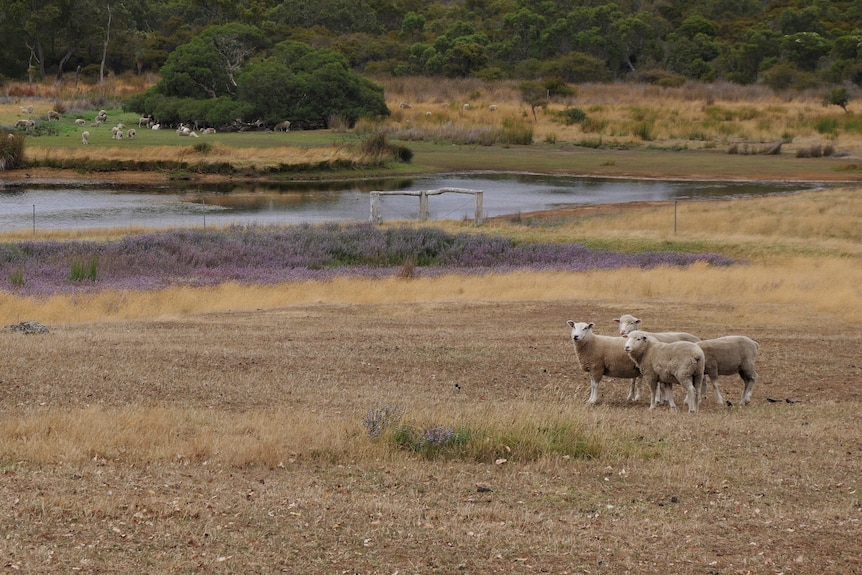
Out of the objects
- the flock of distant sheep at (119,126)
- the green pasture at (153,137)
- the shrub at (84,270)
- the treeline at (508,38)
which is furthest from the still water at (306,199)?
the treeline at (508,38)

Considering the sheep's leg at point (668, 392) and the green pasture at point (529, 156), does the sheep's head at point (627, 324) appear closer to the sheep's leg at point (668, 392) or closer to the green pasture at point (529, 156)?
the sheep's leg at point (668, 392)

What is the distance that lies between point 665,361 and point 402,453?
14.1ft

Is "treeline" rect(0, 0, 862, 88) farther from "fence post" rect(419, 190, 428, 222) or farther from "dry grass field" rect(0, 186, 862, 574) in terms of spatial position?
"dry grass field" rect(0, 186, 862, 574)

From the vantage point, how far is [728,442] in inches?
458

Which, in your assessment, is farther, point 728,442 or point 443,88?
point 443,88

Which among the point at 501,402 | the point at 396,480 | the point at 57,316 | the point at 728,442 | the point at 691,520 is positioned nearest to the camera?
the point at 691,520

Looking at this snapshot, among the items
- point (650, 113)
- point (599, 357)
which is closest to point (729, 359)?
point (599, 357)

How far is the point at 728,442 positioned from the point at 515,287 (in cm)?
1545

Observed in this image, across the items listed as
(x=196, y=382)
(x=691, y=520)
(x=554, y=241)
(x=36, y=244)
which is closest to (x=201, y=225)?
(x=36, y=244)

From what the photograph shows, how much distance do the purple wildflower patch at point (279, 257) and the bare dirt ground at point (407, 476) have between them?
35.5 ft

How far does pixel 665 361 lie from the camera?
1363 centimetres

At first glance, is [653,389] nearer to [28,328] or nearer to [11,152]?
[28,328]

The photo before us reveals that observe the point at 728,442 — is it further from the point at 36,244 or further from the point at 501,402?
the point at 36,244

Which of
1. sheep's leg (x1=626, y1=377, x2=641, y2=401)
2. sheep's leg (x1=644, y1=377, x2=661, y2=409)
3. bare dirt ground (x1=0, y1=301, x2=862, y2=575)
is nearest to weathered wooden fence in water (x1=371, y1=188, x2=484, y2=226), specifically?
bare dirt ground (x1=0, y1=301, x2=862, y2=575)
